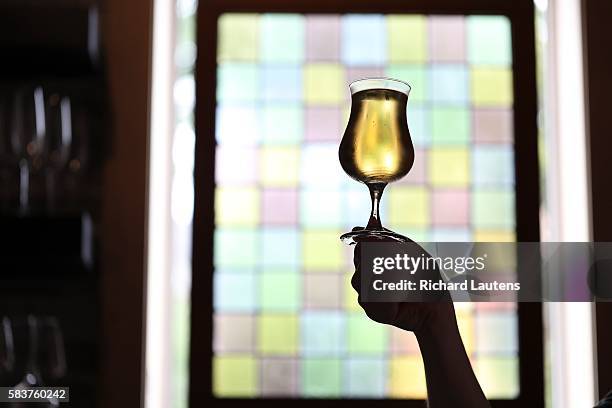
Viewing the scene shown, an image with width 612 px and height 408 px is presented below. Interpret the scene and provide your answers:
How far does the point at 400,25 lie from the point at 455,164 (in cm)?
37

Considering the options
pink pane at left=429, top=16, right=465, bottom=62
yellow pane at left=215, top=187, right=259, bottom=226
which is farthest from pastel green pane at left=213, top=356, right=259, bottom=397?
pink pane at left=429, top=16, right=465, bottom=62

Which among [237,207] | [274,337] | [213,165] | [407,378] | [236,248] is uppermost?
[213,165]

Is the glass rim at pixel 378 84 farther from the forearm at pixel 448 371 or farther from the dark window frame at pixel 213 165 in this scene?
the dark window frame at pixel 213 165

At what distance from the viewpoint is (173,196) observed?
80.0 inches

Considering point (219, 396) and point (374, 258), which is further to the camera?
point (219, 396)

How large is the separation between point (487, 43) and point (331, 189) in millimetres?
531

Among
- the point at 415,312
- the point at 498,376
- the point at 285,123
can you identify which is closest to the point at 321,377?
the point at 498,376

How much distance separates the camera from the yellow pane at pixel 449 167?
2.07 metres

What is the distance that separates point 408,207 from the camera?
2.06 m

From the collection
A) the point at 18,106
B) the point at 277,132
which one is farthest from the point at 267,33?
the point at 18,106

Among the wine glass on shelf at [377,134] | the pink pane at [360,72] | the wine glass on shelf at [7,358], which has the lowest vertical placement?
the wine glass on shelf at [7,358]

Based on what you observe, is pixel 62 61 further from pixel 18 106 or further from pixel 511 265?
pixel 511 265

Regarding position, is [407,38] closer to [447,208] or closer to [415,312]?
[447,208]

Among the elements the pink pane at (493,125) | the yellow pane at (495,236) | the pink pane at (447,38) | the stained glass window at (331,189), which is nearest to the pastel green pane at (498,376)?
the stained glass window at (331,189)
